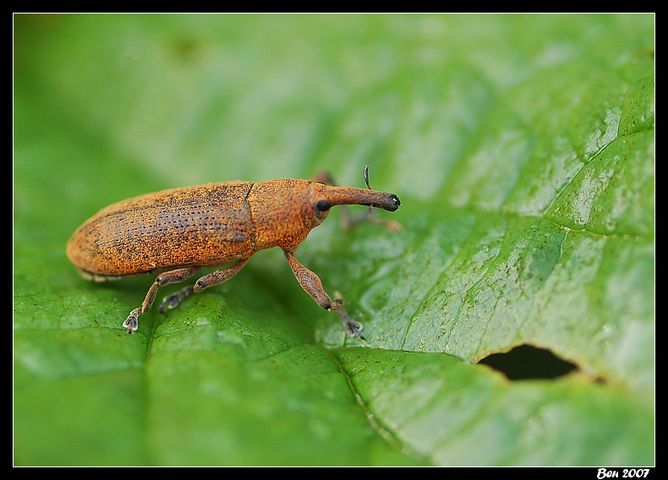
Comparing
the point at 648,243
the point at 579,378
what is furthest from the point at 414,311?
the point at 648,243

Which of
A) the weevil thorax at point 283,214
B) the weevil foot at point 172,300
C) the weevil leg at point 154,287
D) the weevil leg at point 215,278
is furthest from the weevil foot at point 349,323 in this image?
the weevil leg at point 154,287

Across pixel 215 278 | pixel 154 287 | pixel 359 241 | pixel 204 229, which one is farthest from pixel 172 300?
A: pixel 359 241

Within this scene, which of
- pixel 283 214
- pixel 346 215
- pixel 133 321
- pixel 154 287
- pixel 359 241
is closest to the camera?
pixel 133 321

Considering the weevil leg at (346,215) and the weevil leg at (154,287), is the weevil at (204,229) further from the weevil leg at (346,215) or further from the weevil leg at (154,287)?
the weevil leg at (346,215)

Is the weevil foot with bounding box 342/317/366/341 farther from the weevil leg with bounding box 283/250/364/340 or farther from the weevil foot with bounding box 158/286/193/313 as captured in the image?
the weevil foot with bounding box 158/286/193/313

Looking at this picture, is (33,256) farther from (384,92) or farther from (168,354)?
→ (384,92)

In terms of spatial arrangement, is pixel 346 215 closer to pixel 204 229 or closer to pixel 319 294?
pixel 319 294

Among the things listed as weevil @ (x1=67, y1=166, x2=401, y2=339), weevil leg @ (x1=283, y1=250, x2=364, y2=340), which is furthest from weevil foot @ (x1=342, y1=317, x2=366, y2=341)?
weevil @ (x1=67, y1=166, x2=401, y2=339)
